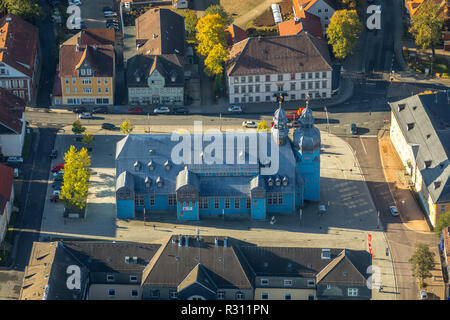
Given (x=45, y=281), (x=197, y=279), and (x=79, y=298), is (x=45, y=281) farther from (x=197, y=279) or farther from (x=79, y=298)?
(x=197, y=279)
